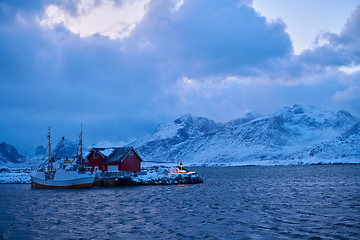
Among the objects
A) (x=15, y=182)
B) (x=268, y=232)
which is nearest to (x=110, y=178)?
(x=15, y=182)

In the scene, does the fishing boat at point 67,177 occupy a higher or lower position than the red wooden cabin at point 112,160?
lower

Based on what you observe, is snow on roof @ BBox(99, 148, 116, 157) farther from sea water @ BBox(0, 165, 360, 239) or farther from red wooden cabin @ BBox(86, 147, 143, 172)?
sea water @ BBox(0, 165, 360, 239)

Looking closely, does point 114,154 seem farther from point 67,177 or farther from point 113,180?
point 67,177


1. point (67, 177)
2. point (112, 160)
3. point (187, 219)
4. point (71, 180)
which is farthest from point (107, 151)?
point (187, 219)

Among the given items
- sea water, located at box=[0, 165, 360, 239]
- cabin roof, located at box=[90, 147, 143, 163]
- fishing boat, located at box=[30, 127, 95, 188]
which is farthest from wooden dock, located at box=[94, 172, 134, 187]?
sea water, located at box=[0, 165, 360, 239]

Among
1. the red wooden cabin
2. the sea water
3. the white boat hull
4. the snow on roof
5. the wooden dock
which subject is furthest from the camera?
the snow on roof

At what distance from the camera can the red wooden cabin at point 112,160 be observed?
2963 inches

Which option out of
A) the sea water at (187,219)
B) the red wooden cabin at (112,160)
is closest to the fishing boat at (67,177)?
the red wooden cabin at (112,160)

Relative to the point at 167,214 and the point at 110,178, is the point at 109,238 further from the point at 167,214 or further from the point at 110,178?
the point at 110,178

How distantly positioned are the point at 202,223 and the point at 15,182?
6779 centimetres

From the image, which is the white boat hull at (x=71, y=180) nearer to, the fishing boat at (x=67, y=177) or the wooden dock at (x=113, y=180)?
the fishing boat at (x=67, y=177)

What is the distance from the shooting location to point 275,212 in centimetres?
3066

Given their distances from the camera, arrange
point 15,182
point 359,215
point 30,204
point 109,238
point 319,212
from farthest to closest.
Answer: point 15,182 < point 30,204 < point 319,212 < point 359,215 < point 109,238

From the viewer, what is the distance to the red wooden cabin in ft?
247
